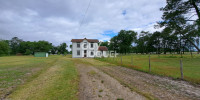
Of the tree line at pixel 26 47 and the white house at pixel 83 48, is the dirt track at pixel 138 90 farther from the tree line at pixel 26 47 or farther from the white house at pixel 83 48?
the tree line at pixel 26 47

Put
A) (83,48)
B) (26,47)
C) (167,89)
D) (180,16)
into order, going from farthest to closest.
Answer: (26,47)
(83,48)
(180,16)
(167,89)

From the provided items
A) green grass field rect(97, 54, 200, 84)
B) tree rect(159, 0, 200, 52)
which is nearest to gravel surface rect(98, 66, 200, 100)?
green grass field rect(97, 54, 200, 84)

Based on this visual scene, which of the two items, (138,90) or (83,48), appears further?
(83,48)

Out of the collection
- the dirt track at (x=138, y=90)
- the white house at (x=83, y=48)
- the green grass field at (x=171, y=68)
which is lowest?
the green grass field at (x=171, y=68)

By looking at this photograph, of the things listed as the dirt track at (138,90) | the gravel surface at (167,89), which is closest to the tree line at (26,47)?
the dirt track at (138,90)

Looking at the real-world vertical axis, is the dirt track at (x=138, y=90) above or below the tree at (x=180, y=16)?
below

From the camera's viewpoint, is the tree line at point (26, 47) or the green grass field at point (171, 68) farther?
the tree line at point (26, 47)

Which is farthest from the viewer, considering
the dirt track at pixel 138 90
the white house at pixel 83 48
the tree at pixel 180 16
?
the white house at pixel 83 48

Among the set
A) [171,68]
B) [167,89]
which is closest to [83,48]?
[171,68]

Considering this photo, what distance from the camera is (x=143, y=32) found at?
207 ft

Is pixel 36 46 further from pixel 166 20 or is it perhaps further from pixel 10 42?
pixel 166 20

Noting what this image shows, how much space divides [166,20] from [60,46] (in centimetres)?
7175

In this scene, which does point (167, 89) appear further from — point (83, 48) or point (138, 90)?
point (83, 48)

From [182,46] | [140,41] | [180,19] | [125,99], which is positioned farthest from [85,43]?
[182,46]
